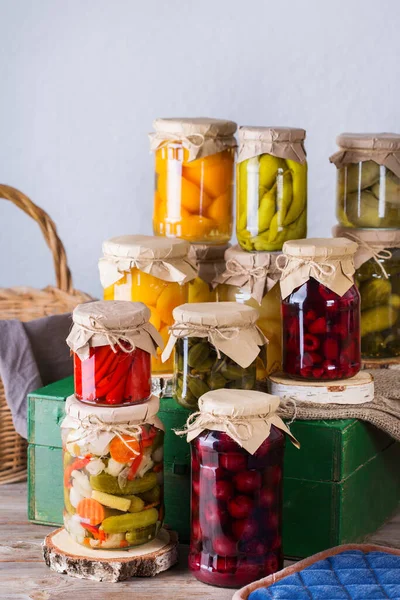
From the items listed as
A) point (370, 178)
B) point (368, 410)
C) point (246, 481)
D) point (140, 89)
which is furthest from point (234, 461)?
A: point (140, 89)

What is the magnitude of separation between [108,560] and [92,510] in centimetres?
7

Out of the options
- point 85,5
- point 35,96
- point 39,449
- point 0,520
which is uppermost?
point 85,5

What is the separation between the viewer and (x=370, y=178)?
177 centimetres

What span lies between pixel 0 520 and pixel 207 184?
0.62m

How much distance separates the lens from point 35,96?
8.52 ft

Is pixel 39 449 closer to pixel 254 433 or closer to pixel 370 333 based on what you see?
pixel 254 433

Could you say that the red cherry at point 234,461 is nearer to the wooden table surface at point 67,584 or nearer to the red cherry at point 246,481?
the red cherry at point 246,481

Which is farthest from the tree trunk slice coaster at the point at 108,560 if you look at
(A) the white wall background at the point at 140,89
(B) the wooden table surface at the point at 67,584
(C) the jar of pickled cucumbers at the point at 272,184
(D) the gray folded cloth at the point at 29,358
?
(A) the white wall background at the point at 140,89

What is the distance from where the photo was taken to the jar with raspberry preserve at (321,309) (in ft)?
5.15

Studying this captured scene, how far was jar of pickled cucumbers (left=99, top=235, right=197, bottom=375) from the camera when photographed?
164cm

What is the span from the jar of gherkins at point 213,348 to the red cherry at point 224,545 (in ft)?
0.70

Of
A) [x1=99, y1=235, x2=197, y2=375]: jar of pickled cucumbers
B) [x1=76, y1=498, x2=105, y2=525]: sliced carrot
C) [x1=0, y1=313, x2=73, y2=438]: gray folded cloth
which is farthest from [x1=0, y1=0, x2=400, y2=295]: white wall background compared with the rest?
[x1=76, y1=498, x2=105, y2=525]: sliced carrot

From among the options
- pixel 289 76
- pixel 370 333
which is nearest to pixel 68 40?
pixel 289 76

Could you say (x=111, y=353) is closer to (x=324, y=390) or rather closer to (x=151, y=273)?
(x=151, y=273)
